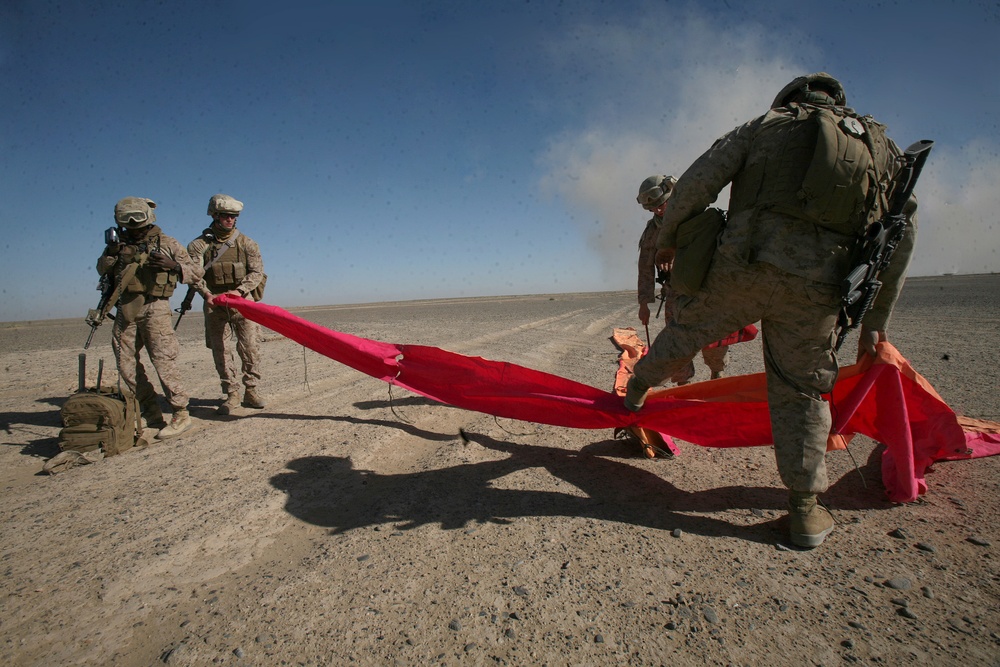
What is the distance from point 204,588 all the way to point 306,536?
20.6 inches

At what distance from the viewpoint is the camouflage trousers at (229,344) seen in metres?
5.45

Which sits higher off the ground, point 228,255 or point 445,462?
point 228,255

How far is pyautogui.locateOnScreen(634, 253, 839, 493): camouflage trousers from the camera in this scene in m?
2.33

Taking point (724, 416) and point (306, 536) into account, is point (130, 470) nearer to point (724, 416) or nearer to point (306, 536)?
point (306, 536)

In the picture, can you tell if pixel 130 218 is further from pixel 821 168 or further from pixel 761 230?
pixel 821 168

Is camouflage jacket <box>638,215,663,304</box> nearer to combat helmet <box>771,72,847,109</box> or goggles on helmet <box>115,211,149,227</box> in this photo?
combat helmet <box>771,72,847,109</box>

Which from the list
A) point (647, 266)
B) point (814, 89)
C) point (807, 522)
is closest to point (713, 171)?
point (814, 89)

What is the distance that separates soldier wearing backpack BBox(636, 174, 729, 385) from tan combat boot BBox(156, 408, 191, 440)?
4.52 m

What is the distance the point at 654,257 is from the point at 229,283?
14.9ft

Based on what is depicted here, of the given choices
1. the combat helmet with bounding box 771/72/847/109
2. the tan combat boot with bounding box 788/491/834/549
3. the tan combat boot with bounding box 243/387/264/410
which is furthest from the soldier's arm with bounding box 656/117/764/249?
the tan combat boot with bounding box 243/387/264/410

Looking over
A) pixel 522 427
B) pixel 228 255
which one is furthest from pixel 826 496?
pixel 228 255

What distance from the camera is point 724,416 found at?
310cm

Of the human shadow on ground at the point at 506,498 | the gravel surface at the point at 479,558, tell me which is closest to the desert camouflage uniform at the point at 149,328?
the gravel surface at the point at 479,558

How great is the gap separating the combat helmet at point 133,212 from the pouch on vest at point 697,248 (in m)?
4.78
